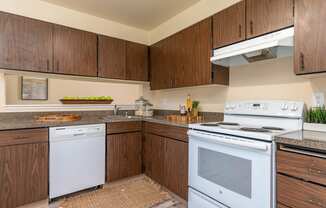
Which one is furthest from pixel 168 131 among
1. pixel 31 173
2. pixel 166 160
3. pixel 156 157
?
pixel 31 173

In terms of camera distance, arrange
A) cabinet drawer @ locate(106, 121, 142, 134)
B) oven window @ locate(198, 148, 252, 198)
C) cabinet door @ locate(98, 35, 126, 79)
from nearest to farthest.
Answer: oven window @ locate(198, 148, 252, 198)
cabinet drawer @ locate(106, 121, 142, 134)
cabinet door @ locate(98, 35, 126, 79)

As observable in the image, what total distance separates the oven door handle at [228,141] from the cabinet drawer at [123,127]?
1.01 metres

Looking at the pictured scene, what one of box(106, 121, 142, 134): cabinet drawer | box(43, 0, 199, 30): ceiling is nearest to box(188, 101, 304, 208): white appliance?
box(106, 121, 142, 134): cabinet drawer

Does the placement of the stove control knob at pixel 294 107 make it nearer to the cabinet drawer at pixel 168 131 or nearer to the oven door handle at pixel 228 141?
the oven door handle at pixel 228 141

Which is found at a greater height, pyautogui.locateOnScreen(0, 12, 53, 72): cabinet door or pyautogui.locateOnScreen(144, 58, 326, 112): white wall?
pyautogui.locateOnScreen(0, 12, 53, 72): cabinet door

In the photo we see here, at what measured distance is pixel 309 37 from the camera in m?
1.27

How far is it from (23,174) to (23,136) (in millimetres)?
365

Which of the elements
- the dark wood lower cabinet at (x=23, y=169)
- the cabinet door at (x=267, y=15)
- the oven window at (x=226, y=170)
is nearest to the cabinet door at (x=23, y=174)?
the dark wood lower cabinet at (x=23, y=169)

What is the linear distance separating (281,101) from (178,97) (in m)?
1.49

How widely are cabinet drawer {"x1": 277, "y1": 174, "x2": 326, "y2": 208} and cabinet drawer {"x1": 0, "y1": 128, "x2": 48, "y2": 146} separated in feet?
→ 6.85

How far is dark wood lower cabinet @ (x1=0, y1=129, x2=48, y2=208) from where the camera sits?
1705 millimetres

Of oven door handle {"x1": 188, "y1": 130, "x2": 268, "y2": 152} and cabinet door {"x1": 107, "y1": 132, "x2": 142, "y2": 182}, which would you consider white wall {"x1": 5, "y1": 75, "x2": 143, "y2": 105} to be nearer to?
cabinet door {"x1": 107, "y1": 132, "x2": 142, "y2": 182}

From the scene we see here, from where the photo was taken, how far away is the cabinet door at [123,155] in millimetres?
2348

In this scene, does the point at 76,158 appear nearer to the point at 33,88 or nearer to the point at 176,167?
the point at 176,167
